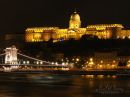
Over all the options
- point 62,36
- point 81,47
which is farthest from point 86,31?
point 81,47

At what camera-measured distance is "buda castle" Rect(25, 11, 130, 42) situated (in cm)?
8794

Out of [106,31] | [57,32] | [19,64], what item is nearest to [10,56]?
[19,64]

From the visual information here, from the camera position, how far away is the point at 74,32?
90.9m

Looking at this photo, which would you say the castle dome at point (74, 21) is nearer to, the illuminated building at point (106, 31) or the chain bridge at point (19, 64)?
the illuminated building at point (106, 31)

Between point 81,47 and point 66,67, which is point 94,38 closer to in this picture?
point 81,47

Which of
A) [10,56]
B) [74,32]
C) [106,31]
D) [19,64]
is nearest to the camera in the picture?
[19,64]

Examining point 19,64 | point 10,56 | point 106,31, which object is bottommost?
point 19,64

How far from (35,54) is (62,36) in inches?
642

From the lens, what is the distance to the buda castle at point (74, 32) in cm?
8794

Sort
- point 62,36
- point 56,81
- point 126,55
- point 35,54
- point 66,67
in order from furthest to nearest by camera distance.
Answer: point 62,36
point 35,54
point 126,55
point 66,67
point 56,81

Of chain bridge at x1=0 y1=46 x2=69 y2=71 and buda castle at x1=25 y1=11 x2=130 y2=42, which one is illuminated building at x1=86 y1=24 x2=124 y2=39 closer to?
buda castle at x1=25 y1=11 x2=130 y2=42

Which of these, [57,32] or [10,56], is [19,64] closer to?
[10,56]

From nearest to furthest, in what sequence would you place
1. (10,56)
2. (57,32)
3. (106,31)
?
(10,56)
(106,31)
(57,32)

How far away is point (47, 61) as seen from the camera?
68875mm
